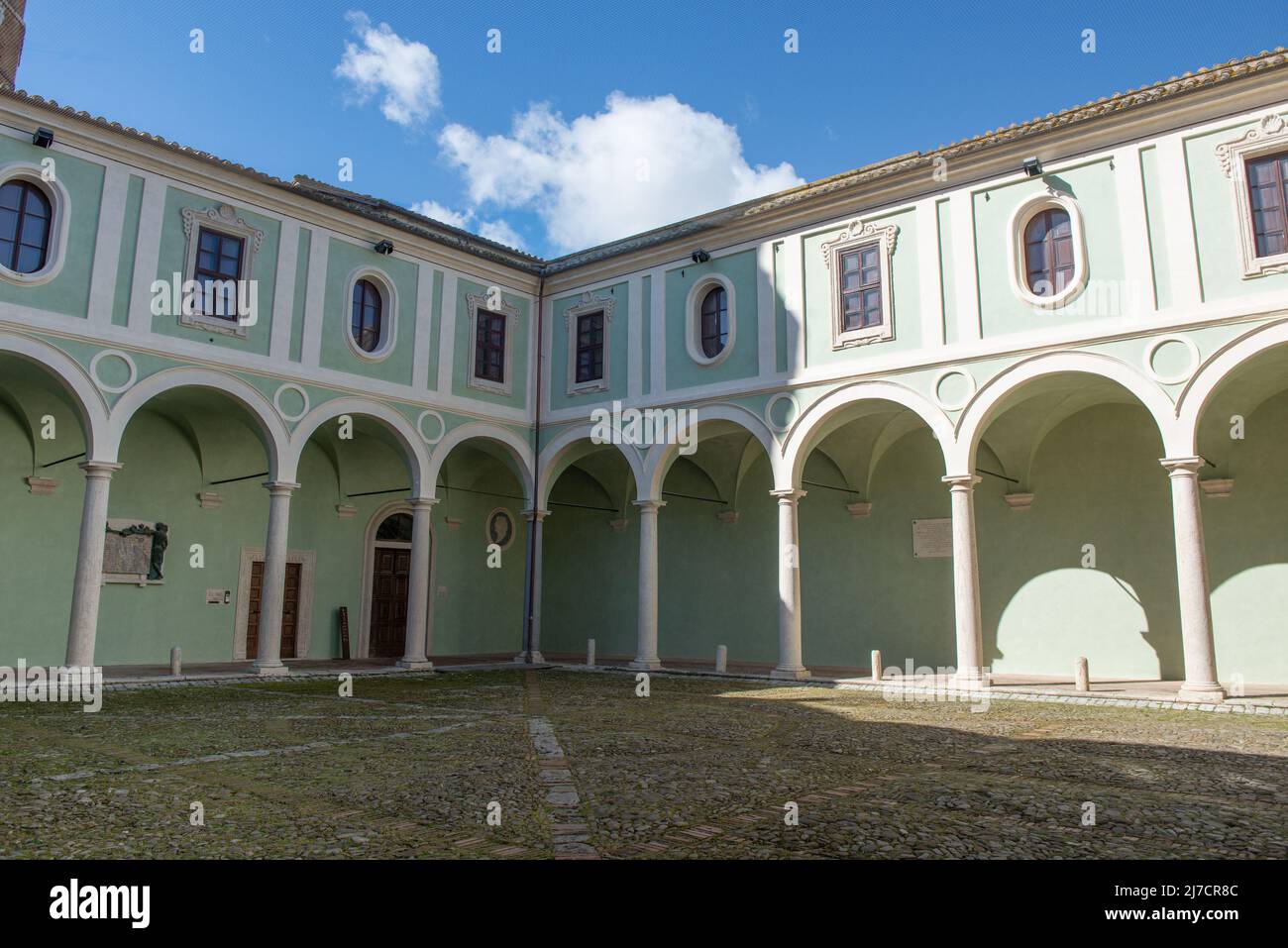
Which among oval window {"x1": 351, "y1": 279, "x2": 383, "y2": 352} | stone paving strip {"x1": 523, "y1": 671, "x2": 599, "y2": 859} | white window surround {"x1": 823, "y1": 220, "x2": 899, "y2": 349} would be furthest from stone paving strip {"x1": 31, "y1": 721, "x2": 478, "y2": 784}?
oval window {"x1": 351, "y1": 279, "x2": 383, "y2": 352}

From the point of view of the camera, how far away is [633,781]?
644 centimetres

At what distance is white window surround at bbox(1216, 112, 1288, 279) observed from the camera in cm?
1171

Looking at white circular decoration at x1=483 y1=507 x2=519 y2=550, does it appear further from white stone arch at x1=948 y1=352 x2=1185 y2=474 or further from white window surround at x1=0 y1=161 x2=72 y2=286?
white stone arch at x1=948 y1=352 x2=1185 y2=474

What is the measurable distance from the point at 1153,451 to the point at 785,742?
1012 centimetres

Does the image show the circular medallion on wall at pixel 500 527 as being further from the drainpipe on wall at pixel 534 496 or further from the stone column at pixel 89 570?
the stone column at pixel 89 570

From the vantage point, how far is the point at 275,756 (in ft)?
24.1

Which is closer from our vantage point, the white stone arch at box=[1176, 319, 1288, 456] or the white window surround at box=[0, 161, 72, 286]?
the white stone arch at box=[1176, 319, 1288, 456]

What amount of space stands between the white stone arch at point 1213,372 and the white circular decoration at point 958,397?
2.78 metres

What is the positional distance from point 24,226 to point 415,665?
8.97 meters

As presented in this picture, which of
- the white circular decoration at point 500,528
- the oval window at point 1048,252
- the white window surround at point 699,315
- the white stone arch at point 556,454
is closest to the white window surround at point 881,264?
the white window surround at point 699,315

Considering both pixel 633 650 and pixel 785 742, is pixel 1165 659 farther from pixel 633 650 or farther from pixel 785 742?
pixel 633 650

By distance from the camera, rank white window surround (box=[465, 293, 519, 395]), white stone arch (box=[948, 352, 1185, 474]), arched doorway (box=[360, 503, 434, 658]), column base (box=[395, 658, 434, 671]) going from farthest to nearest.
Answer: arched doorway (box=[360, 503, 434, 658]) < white window surround (box=[465, 293, 519, 395]) < column base (box=[395, 658, 434, 671]) < white stone arch (box=[948, 352, 1185, 474])

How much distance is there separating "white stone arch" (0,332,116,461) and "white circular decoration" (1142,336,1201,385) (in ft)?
47.2

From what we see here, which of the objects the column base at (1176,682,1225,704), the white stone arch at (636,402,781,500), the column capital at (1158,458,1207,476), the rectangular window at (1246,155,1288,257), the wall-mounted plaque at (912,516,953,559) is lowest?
the column base at (1176,682,1225,704)
